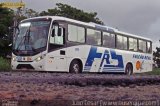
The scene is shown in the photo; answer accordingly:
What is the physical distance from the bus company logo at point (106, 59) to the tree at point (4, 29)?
14304mm

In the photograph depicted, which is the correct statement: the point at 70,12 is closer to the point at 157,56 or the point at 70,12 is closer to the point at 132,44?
the point at 157,56

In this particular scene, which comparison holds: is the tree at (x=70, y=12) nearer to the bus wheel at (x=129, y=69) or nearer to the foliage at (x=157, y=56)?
the foliage at (x=157, y=56)

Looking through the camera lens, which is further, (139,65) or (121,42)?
(139,65)

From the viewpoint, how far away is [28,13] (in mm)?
51781

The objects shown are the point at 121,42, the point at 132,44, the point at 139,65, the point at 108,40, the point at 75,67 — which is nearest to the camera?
the point at 75,67

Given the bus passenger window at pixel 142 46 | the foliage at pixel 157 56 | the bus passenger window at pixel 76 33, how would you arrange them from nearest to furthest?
the bus passenger window at pixel 76 33, the bus passenger window at pixel 142 46, the foliage at pixel 157 56

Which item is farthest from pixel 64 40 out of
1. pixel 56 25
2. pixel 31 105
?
pixel 31 105

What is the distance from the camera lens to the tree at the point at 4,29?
39031mm

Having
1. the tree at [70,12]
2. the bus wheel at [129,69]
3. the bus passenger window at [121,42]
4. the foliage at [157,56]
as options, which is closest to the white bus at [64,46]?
the bus passenger window at [121,42]

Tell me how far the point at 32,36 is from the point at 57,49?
144 centimetres

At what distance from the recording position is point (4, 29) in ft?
132

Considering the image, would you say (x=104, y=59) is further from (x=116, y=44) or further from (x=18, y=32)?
(x=18, y=32)

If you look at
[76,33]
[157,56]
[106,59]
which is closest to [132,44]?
[106,59]

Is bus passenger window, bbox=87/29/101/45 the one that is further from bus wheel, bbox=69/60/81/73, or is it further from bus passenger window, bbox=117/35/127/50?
bus passenger window, bbox=117/35/127/50
